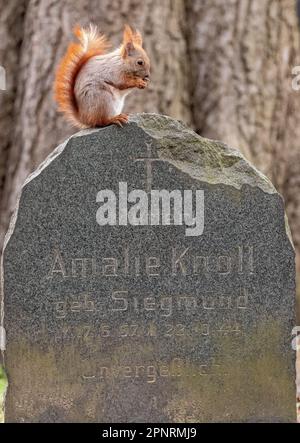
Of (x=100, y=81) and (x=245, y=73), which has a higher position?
(x=245, y=73)

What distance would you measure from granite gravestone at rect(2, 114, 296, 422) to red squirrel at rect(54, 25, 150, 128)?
130 mm

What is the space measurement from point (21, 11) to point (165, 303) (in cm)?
337

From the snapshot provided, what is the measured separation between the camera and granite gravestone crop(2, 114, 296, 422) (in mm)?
5457

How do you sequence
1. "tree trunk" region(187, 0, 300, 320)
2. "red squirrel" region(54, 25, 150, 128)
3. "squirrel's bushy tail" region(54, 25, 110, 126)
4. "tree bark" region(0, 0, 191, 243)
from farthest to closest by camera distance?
"tree trunk" region(187, 0, 300, 320) → "tree bark" region(0, 0, 191, 243) → "squirrel's bushy tail" region(54, 25, 110, 126) → "red squirrel" region(54, 25, 150, 128)

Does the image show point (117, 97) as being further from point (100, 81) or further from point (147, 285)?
point (147, 285)

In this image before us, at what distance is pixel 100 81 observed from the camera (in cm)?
547

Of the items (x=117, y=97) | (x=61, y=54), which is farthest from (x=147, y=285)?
(x=61, y=54)

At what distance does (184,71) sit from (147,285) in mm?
2754

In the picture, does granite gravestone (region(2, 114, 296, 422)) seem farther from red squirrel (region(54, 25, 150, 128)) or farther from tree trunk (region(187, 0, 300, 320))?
tree trunk (region(187, 0, 300, 320))

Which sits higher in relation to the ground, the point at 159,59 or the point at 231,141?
the point at 159,59

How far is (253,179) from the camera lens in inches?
Result: 217

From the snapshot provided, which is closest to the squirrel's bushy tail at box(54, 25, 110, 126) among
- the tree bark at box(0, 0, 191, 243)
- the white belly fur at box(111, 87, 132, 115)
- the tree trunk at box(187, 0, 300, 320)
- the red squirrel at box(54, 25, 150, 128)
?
the red squirrel at box(54, 25, 150, 128)

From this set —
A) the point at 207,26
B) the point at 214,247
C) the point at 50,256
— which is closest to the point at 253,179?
the point at 214,247
